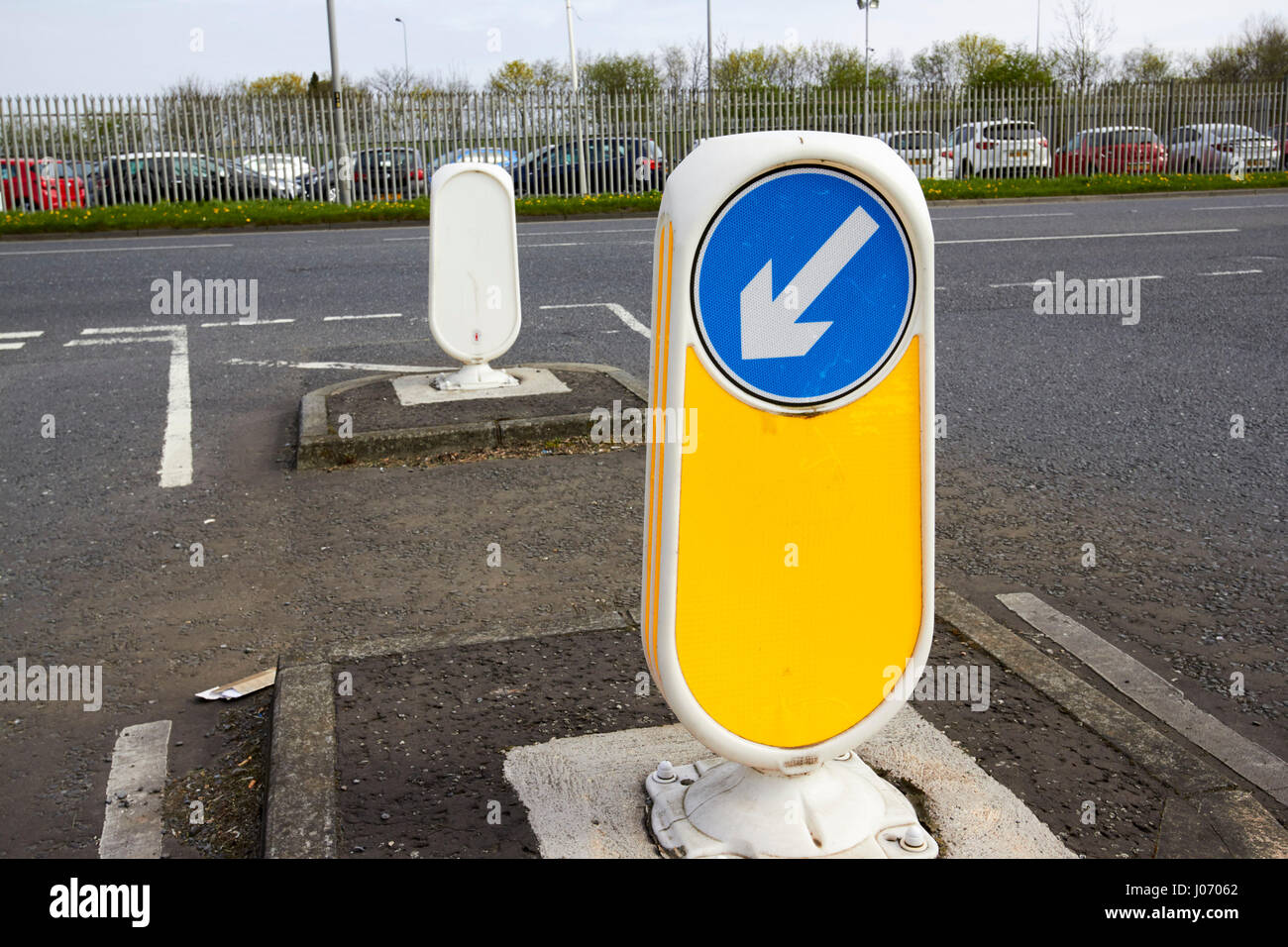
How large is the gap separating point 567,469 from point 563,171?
19637mm

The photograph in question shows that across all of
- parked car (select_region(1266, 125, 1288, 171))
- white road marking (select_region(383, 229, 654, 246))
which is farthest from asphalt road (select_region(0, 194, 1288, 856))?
parked car (select_region(1266, 125, 1288, 171))

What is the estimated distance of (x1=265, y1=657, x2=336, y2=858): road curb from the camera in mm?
2613

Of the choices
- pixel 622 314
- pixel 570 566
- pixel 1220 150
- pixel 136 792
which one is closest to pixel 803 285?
pixel 136 792

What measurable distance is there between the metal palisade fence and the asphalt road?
12.0 metres

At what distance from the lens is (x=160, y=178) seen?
2350cm

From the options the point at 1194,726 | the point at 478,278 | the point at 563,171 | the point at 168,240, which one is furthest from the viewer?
the point at 563,171

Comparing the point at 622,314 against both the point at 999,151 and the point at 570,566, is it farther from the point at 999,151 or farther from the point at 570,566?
the point at 999,151

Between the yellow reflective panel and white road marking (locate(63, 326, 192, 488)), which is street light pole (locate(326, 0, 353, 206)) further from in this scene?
the yellow reflective panel

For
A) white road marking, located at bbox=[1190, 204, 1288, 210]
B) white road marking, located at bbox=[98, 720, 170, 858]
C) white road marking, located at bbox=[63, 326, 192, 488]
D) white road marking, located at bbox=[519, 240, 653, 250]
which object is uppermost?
white road marking, located at bbox=[1190, 204, 1288, 210]

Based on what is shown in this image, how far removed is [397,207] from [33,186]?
24.8ft

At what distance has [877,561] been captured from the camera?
2.34 metres

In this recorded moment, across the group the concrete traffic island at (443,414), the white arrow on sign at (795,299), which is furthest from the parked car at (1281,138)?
the white arrow on sign at (795,299)
